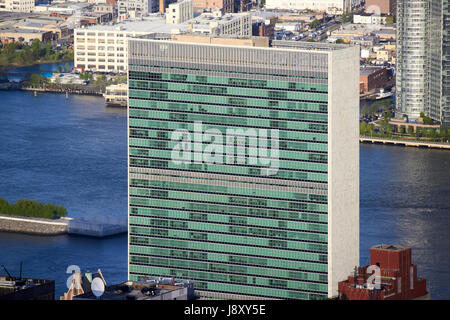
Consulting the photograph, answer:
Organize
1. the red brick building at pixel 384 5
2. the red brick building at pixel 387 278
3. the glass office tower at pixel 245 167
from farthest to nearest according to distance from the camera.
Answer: the red brick building at pixel 384 5 → the glass office tower at pixel 245 167 → the red brick building at pixel 387 278

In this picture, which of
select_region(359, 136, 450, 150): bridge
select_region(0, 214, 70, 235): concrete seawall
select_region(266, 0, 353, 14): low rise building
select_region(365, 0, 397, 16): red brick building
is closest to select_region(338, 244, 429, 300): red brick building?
select_region(0, 214, 70, 235): concrete seawall

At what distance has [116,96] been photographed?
119062mm

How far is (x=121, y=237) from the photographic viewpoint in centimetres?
7344

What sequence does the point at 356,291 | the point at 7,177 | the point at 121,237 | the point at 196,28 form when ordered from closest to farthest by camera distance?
1. the point at 356,291
2. the point at 121,237
3. the point at 7,177
4. the point at 196,28

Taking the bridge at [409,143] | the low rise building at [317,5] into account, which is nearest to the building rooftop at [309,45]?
the bridge at [409,143]

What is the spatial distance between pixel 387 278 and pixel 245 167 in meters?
8.25

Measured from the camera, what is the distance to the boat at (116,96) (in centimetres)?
11850

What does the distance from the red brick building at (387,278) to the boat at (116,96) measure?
66942mm

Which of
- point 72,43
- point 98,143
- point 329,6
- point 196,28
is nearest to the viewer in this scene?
point 98,143

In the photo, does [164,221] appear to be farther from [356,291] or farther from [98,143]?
[98,143]

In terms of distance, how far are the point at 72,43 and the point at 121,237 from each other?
78242mm

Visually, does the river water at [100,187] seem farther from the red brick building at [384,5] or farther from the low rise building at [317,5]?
the low rise building at [317,5]

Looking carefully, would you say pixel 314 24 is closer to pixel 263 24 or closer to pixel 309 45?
pixel 263 24

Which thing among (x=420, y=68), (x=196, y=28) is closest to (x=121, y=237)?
(x=420, y=68)
